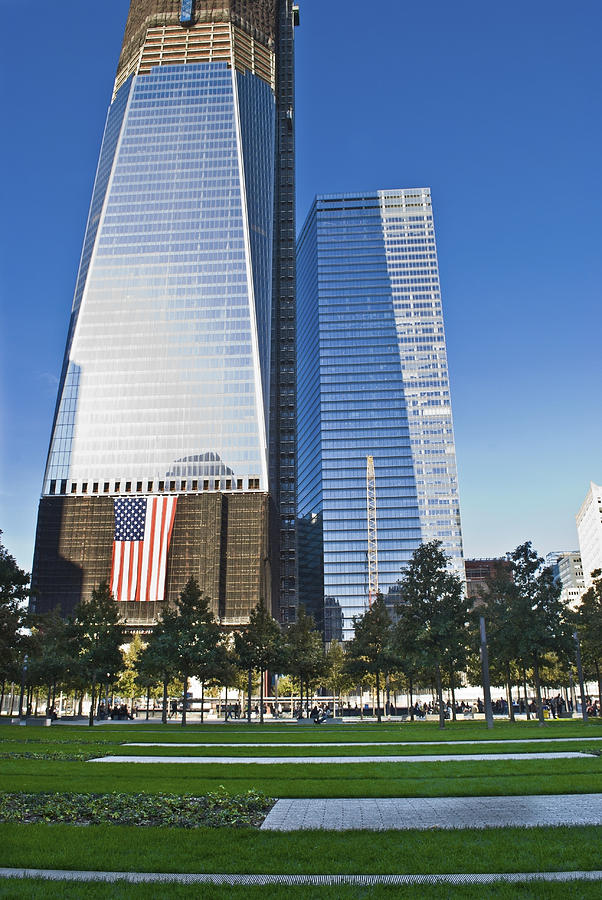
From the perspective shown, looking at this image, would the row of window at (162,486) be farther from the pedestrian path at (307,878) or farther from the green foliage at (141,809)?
the pedestrian path at (307,878)

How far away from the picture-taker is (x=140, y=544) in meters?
134

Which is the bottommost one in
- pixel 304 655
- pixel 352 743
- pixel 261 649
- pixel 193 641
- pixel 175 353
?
pixel 352 743

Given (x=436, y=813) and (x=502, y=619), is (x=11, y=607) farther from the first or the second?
(x=436, y=813)

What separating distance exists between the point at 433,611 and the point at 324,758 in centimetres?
2949

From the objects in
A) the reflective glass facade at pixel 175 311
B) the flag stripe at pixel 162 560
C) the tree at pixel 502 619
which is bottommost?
the tree at pixel 502 619

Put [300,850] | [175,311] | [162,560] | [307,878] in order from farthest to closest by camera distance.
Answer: [175,311], [162,560], [300,850], [307,878]

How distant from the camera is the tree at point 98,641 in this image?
60281 millimetres

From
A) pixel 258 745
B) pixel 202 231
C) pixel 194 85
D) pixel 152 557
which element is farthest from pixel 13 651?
pixel 194 85

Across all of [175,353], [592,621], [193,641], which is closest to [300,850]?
[592,621]

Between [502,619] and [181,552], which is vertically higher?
[181,552]

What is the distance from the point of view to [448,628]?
2101 inches

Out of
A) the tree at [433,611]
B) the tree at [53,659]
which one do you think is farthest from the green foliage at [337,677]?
the tree at [433,611]

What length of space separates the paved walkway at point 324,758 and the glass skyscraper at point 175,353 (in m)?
105

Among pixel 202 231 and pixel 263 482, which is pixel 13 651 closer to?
pixel 263 482
